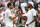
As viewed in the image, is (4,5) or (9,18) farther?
(4,5)

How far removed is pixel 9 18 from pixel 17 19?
24cm

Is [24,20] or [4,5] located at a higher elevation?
[4,5]

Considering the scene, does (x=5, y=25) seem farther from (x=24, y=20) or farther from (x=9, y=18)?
(x=24, y=20)

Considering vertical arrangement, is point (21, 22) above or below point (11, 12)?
below

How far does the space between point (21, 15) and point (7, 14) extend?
0.36 meters

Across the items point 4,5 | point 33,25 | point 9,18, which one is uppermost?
point 4,5

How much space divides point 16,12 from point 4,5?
354mm

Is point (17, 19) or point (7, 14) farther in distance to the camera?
point (17, 19)

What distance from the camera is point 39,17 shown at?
2.96m

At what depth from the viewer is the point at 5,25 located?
2.99m

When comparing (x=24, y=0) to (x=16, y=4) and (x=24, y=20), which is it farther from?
(x=24, y=20)

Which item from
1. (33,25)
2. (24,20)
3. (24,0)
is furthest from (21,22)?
(24,0)

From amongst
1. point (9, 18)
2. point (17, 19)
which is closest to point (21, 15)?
point (17, 19)

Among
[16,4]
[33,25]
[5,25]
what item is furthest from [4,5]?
[33,25]
